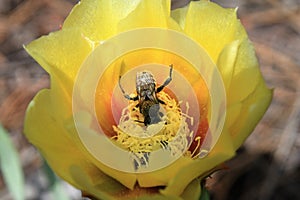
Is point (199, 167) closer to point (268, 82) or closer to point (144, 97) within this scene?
point (144, 97)

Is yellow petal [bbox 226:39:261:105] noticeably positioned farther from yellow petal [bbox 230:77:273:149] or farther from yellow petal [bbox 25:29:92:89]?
yellow petal [bbox 25:29:92:89]

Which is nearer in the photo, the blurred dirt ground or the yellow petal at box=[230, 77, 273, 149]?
the yellow petal at box=[230, 77, 273, 149]

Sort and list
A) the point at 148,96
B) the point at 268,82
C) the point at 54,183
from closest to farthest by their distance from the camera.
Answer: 1. the point at 148,96
2. the point at 54,183
3. the point at 268,82

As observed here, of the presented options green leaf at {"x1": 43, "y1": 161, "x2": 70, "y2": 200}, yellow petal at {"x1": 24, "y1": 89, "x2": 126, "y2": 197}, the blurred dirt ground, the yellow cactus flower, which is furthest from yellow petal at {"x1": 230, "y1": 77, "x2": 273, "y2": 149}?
the blurred dirt ground

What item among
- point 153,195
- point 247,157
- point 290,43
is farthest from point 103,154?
point 290,43

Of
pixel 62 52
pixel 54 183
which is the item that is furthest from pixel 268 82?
pixel 62 52

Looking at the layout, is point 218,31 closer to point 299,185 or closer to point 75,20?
point 75,20

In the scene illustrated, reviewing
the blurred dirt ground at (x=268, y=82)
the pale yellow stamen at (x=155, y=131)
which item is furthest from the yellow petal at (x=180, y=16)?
the blurred dirt ground at (x=268, y=82)
